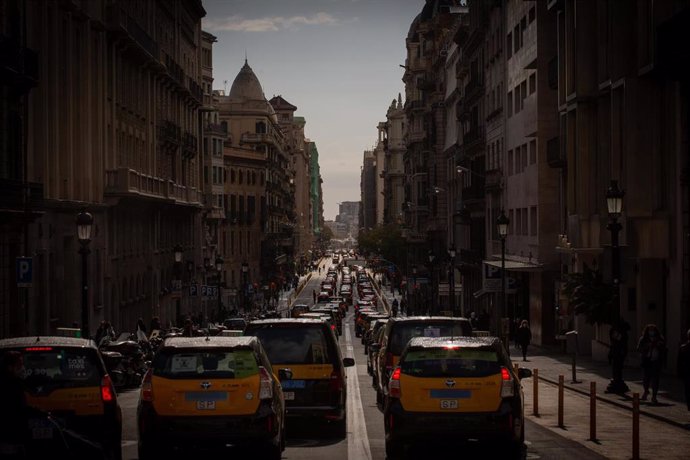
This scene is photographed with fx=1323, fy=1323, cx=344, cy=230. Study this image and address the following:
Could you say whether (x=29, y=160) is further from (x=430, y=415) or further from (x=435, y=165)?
(x=435, y=165)

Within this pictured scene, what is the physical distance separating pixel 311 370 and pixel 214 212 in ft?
279

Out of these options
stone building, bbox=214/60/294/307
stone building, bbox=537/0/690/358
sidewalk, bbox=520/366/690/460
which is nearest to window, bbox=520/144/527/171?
stone building, bbox=537/0/690/358

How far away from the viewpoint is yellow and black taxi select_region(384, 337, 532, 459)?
1709 cm

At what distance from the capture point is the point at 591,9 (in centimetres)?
4412

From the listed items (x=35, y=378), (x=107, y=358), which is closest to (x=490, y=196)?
(x=107, y=358)

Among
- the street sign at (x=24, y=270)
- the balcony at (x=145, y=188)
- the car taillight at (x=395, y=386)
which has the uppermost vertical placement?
the balcony at (x=145, y=188)

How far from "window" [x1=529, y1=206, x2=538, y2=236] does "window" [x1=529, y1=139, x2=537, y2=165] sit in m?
2.10

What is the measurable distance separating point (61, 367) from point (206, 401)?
5.93 feet

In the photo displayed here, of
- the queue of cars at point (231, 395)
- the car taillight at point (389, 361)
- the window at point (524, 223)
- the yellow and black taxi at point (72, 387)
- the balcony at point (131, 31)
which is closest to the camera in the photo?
the yellow and black taxi at point (72, 387)

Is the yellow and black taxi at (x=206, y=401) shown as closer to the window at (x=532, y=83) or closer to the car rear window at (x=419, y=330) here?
the car rear window at (x=419, y=330)

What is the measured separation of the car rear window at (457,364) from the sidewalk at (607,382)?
7.20 meters

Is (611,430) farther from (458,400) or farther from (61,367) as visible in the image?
(61,367)

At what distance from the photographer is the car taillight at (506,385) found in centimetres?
1716

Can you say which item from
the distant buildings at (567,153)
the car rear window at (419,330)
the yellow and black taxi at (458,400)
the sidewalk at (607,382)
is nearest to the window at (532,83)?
the distant buildings at (567,153)
